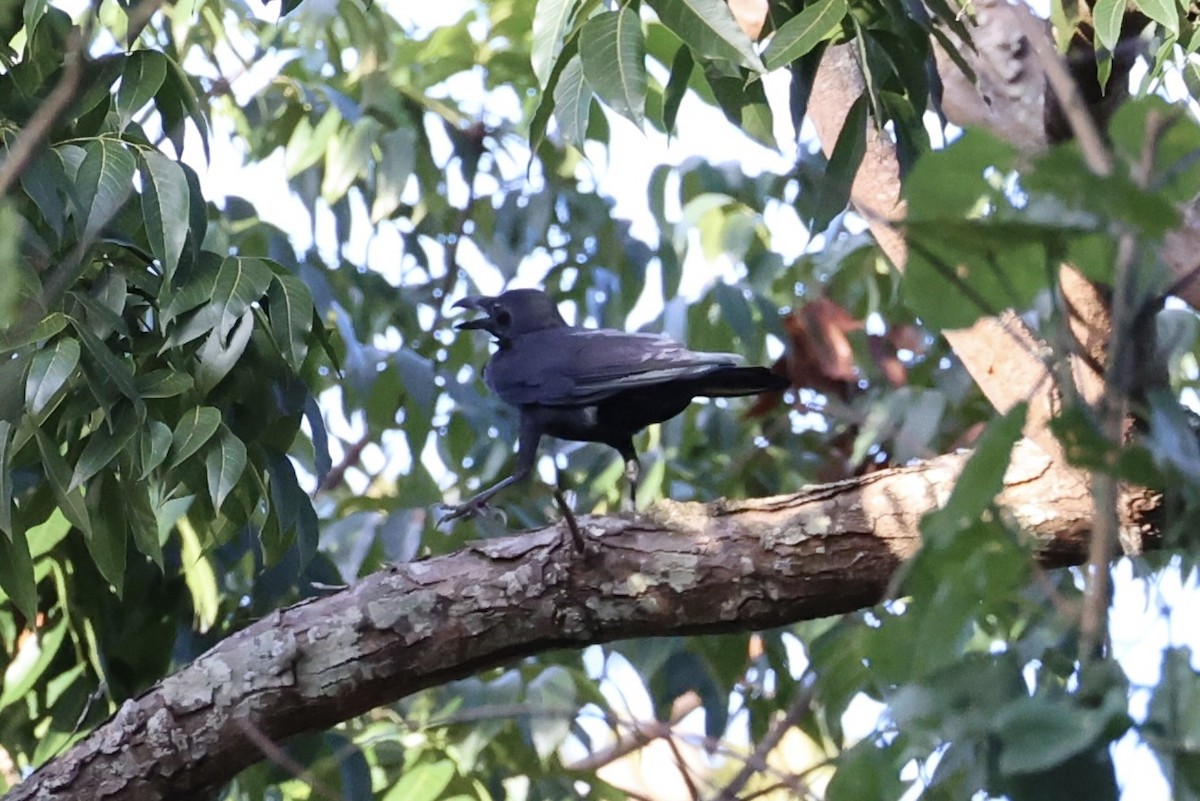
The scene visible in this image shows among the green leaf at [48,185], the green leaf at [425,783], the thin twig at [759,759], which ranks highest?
the green leaf at [48,185]

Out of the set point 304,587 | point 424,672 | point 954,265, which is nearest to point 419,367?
point 304,587

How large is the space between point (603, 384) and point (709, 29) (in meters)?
1.64

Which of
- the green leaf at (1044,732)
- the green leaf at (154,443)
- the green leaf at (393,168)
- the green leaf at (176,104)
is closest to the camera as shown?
the green leaf at (1044,732)

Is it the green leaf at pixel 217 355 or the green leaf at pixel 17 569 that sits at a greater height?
the green leaf at pixel 217 355

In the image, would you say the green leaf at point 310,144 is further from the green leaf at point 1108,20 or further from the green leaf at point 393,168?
the green leaf at point 1108,20

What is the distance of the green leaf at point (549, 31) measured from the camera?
7.08 feet

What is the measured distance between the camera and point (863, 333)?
175 inches

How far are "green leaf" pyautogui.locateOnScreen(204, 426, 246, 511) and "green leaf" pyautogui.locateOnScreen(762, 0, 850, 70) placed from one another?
3.51 feet

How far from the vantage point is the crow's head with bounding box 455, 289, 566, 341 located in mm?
4164

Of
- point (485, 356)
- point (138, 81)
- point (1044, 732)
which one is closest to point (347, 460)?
point (485, 356)

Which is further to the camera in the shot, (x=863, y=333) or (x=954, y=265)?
(x=863, y=333)

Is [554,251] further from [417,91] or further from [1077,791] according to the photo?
[1077,791]

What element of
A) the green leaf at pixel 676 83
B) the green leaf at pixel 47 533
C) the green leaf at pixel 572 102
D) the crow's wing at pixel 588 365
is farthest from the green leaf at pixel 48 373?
the crow's wing at pixel 588 365

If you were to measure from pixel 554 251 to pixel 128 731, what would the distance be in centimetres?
239
